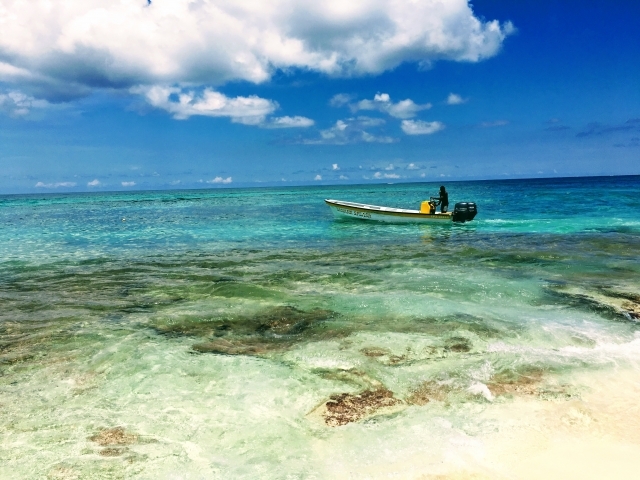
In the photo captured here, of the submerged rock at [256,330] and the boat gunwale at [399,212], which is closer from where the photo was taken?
the submerged rock at [256,330]

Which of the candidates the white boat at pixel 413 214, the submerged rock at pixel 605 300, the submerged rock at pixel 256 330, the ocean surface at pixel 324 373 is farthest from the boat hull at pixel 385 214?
the submerged rock at pixel 256 330

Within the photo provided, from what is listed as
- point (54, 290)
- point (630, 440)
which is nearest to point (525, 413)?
point (630, 440)

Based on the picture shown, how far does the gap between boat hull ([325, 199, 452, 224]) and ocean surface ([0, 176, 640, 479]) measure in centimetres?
1251

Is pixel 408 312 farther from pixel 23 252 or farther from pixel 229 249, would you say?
pixel 23 252

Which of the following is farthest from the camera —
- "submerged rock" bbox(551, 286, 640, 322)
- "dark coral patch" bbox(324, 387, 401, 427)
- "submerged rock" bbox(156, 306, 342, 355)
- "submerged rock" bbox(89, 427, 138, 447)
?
"submerged rock" bbox(551, 286, 640, 322)

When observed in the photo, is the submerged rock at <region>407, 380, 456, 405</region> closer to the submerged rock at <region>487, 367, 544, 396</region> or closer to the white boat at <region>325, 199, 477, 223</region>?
the submerged rock at <region>487, 367, 544, 396</region>

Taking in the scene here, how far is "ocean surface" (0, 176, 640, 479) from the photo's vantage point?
4.76 meters

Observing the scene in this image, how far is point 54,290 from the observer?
496 inches

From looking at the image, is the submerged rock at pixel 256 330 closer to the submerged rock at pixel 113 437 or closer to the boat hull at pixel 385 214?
the submerged rock at pixel 113 437

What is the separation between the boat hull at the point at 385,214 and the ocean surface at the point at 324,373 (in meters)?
12.5

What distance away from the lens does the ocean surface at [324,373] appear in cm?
476

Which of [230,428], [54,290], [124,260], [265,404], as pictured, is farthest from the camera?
[124,260]

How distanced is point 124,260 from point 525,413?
16184 millimetres

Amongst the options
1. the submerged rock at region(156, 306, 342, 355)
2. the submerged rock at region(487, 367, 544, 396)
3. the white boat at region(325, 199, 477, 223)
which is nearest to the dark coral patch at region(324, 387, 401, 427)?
the submerged rock at region(487, 367, 544, 396)
